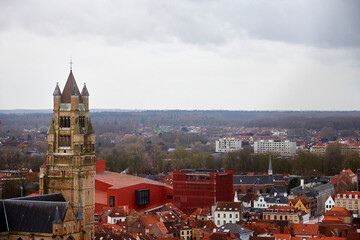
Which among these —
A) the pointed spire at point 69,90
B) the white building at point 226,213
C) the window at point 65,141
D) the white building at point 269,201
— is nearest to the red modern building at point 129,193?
the white building at point 269,201

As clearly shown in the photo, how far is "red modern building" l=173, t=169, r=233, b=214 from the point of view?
12231 centimetres

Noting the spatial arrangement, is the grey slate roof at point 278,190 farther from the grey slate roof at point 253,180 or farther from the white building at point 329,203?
the grey slate roof at point 253,180

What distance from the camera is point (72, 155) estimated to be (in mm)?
75312

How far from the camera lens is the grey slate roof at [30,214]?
68.2 meters

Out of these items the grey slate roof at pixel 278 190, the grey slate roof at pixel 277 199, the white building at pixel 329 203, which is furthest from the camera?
the grey slate roof at pixel 278 190

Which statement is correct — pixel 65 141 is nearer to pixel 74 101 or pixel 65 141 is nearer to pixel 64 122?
pixel 64 122

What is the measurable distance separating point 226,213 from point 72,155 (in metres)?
38.2

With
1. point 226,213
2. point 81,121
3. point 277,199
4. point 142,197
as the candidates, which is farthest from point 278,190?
point 81,121

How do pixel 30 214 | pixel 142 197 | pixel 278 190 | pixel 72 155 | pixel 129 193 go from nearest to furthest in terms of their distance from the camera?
pixel 30 214 → pixel 72 155 → pixel 129 193 → pixel 142 197 → pixel 278 190

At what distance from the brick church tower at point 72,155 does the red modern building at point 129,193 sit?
4417 centimetres

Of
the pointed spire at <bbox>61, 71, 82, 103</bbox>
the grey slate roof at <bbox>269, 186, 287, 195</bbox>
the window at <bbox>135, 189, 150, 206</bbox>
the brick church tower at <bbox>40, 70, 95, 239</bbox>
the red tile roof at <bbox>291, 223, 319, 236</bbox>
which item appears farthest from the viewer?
the grey slate roof at <bbox>269, 186, 287, 195</bbox>

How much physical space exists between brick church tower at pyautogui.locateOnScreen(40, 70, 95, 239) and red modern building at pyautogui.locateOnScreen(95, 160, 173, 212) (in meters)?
44.2

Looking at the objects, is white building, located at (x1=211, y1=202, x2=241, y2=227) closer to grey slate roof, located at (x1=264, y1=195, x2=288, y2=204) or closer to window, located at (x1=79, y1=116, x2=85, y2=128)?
grey slate roof, located at (x1=264, y1=195, x2=288, y2=204)

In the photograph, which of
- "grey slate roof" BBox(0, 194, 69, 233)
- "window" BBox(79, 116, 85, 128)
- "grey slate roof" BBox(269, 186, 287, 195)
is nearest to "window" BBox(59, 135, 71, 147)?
"window" BBox(79, 116, 85, 128)
